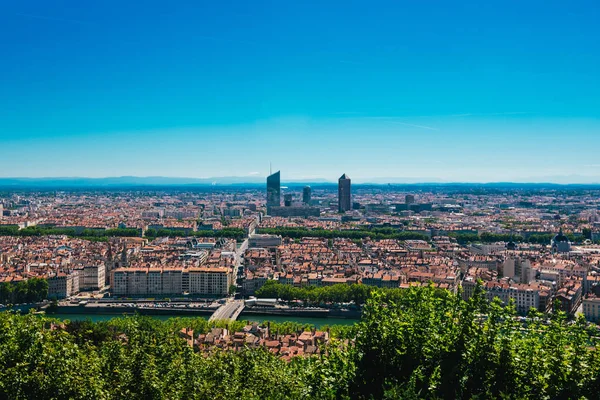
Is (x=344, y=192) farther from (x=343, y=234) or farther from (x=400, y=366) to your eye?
(x=400, y=366)

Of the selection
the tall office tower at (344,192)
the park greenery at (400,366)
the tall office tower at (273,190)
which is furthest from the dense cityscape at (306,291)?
the tall office tower at (273,190)

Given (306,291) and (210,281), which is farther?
(210,281)

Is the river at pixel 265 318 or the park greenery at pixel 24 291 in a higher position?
the park greenery at pixel 24 291

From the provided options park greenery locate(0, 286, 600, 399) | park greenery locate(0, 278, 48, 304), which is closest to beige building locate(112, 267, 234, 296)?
park greenery locate(0, 278, 48, 304)

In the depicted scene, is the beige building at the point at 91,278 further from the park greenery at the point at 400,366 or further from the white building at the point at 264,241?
the park greenery at the point at 400,366

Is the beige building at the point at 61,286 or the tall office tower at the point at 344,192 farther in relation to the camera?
the tall office tower at the point at 344,192

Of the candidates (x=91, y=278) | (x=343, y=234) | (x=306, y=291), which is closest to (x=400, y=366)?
(x=306, y=291)

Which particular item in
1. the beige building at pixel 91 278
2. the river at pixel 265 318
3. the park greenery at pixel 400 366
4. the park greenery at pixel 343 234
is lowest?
the river at pixel 265 318
